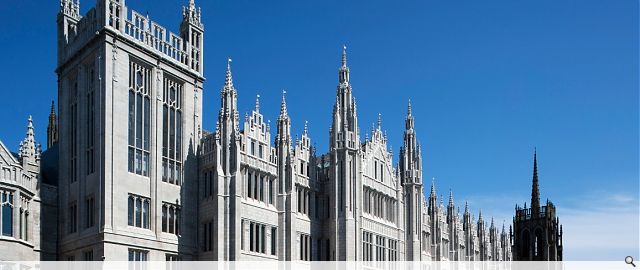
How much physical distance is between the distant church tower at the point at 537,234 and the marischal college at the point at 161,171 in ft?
237

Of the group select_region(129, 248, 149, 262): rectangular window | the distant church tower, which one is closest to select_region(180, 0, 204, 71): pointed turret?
select_region(129, 248, 149, 262): rectangular window

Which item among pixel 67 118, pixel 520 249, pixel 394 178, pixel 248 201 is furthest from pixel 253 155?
pixel 520 249

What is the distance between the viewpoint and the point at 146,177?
182 feet

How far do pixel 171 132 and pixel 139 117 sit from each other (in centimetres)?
288

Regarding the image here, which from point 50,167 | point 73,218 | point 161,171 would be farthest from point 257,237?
point 50,167

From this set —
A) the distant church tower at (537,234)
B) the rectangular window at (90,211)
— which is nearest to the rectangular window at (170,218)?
the rectangular window at (90,211)

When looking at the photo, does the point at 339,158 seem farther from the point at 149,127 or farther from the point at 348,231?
the point at 149,127

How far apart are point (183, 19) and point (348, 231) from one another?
19527 millimetres

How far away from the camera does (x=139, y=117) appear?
5616 centimetres

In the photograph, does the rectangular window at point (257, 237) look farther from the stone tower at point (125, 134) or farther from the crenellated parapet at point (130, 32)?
the crenellated parapet at point (130, 32)

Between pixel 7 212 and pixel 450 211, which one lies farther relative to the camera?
pixel 450 211

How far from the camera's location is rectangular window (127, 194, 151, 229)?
177 feet

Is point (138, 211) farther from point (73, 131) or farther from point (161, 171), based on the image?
point (73, 131)

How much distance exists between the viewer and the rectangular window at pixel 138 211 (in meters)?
53.9
